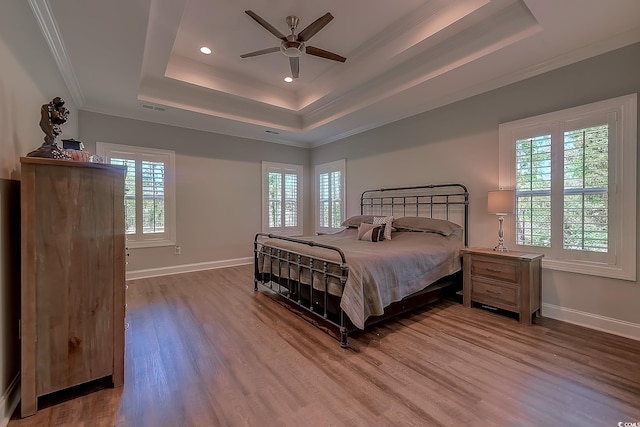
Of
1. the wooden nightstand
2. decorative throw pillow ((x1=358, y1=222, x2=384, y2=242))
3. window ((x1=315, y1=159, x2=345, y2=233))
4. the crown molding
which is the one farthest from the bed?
the crown molding

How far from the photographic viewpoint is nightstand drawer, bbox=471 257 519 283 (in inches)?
121

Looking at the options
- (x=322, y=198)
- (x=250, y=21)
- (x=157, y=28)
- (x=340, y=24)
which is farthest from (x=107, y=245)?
(x=322, y=198)

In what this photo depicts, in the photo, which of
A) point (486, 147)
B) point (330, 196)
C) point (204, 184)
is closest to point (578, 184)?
point (486, 147)

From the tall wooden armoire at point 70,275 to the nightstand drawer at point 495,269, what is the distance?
3553mm

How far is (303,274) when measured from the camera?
3176 millimetres

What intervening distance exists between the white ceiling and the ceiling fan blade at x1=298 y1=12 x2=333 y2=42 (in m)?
0.37

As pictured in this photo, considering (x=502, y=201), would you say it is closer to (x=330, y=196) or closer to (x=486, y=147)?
(x=486, y=147)

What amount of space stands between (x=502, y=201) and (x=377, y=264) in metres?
1.75

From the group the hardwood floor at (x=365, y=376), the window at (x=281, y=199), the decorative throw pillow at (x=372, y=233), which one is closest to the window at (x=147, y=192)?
the window at (x=281, y=199)

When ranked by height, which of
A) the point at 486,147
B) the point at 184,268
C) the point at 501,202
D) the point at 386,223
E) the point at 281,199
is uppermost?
the point at 486,147

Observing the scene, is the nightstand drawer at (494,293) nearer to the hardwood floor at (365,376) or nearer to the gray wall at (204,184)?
the hardwood floor at (365,376)

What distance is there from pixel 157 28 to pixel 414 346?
3877mm

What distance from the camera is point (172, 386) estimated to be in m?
1.97

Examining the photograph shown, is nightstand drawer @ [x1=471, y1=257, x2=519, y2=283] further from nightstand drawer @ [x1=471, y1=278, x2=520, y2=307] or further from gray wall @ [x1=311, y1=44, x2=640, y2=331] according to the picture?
gray wall @ [x1=311, y1=44, x2=640, y2=331]
